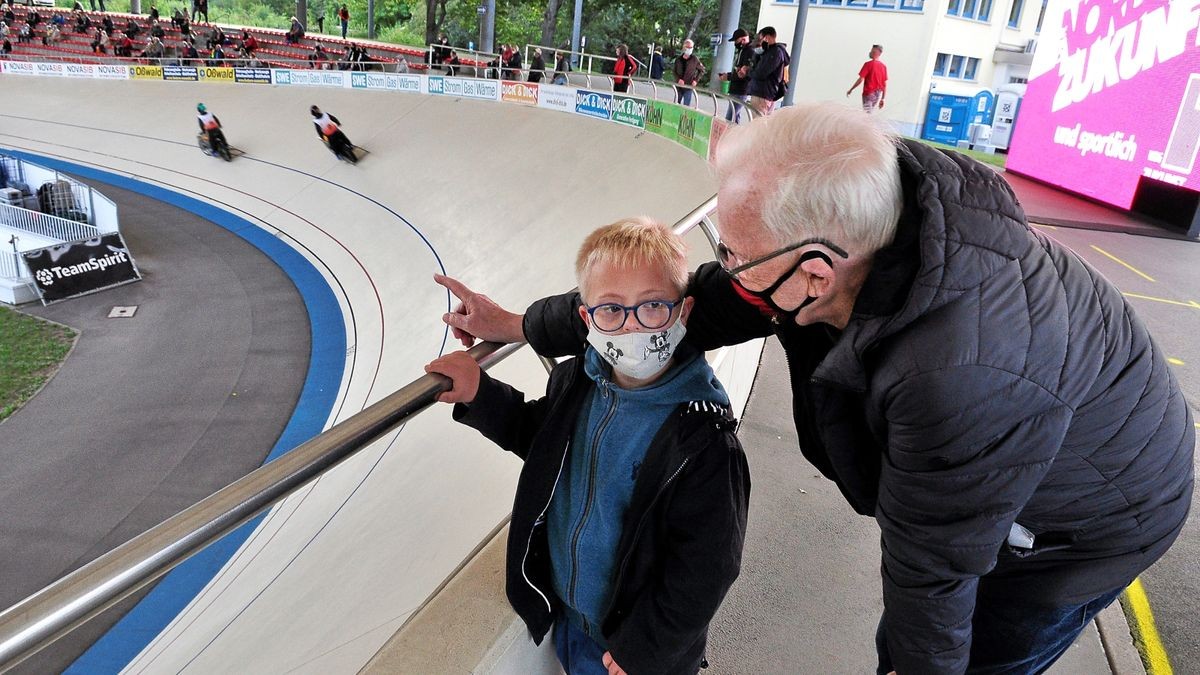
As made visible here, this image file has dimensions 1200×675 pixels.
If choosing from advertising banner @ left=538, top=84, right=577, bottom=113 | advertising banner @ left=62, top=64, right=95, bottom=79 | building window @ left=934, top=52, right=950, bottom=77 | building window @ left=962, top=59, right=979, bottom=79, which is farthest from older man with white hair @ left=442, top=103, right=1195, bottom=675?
advertising banner @ left=62, top=64, right=95, bottom=79

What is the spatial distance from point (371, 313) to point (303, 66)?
2062 centimetres

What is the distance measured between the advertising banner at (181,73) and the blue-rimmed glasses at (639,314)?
87.4 ft

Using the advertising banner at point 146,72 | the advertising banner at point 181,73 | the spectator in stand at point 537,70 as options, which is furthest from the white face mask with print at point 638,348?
the advertising banner at point 146,72

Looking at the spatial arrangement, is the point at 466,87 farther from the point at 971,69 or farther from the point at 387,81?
the point at 971,69

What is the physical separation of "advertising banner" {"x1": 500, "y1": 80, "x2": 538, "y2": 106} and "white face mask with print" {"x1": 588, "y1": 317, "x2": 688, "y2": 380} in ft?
47.3

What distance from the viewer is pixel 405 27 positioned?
47.3m

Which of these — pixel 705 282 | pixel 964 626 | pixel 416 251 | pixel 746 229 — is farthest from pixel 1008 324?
pixel 416 251

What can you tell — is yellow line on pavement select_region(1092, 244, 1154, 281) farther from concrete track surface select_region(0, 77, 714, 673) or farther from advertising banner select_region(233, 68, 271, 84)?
advertising banner select_region(233, 68, 271, 84)

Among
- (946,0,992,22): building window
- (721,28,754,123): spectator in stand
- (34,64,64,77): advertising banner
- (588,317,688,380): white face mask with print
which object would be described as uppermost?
(946,0,992,22): building window

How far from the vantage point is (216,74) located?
74.6 ft

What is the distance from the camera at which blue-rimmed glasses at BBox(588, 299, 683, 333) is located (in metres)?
1.36

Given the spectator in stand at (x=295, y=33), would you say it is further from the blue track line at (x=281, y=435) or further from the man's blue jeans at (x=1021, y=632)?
the man's blue jeans at (x=1021, y=632)

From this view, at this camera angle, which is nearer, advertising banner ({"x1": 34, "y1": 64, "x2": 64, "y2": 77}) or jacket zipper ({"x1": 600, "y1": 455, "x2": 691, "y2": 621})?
jacket zipper ({"x1": 600, "y1": 455, "x2": 691, "y2": 621})

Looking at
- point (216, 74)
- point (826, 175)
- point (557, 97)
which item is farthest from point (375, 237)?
point (216, 74)
